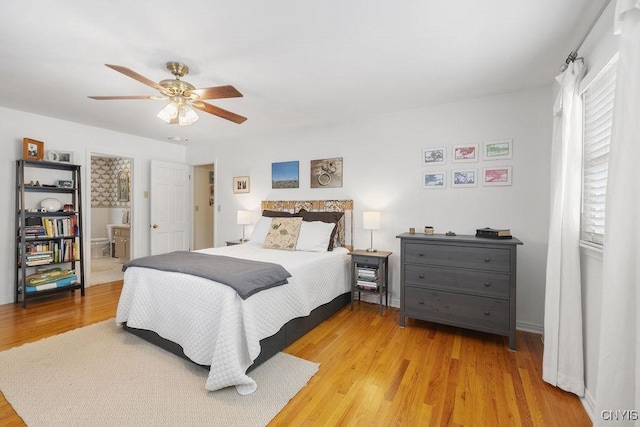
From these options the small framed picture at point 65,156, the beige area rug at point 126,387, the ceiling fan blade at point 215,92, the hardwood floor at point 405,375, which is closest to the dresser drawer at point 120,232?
the small framed picture at point 65,156

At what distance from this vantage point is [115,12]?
1675mm

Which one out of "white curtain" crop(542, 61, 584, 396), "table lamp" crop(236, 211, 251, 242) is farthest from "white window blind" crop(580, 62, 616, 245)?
"table lamp" crop(236, 211, 251, 242)

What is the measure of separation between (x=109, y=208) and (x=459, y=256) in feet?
25.7

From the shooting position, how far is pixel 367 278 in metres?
3.29

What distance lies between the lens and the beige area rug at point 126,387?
1603 mm

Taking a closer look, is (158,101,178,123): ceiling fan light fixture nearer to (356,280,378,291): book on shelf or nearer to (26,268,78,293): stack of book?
(356,280,378,291): book on shelf

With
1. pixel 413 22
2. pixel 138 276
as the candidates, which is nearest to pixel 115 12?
pixel 413 22

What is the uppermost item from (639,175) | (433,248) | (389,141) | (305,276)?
(389,141)

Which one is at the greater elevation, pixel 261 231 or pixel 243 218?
pixel 243 218

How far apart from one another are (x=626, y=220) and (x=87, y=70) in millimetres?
3581

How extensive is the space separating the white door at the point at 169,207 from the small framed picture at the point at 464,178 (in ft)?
14.8

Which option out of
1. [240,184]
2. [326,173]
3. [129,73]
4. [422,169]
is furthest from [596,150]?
[240,184]

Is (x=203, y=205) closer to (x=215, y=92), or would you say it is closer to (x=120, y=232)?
(x=120, y=232)

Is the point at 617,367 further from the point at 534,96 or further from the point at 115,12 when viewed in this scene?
the point at 115,12
